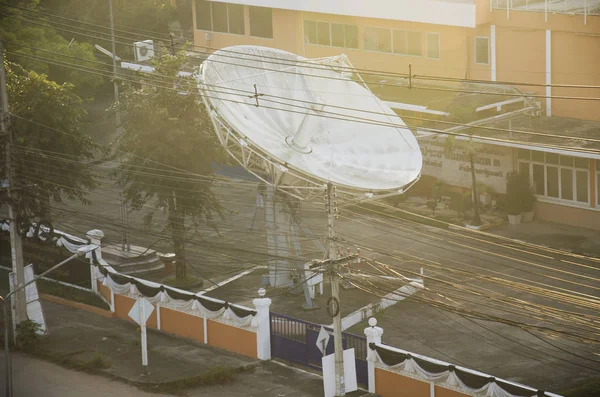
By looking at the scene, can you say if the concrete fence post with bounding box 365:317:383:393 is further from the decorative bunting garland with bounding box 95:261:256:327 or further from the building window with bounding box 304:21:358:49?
the building window with bounding box 304:21:358:49

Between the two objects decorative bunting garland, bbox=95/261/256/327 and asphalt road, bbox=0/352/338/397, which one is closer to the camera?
asphalt road, bbox=0/352/338/397

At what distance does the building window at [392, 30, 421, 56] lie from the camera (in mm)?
50188

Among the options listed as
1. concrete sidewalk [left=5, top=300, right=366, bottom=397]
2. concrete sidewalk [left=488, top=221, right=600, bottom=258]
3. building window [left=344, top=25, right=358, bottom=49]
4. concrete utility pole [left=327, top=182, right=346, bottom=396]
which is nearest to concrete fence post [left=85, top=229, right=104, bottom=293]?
concrete sidewalk [left=5, top=300, right=366, bottom=397]

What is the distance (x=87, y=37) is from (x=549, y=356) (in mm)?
51933

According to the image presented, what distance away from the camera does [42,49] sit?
58.6 meters

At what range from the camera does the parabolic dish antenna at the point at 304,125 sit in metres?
30.2

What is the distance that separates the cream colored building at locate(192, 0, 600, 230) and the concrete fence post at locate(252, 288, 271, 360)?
15.1 metres

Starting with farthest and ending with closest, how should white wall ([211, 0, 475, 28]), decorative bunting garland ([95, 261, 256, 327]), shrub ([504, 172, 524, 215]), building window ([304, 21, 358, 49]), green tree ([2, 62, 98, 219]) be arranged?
building window ([304, 21, 358, 49])
white wall ([211, 0, 475, 28])
shrub ([504, 172, 524, 215])
green tree ([2, 62, 98, 219])
decorative bunting garland ([95, 261, 256, 327])

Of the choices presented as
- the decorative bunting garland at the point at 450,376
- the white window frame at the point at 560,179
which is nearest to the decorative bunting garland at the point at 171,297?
the decorative bunting garland at the point at 450,376

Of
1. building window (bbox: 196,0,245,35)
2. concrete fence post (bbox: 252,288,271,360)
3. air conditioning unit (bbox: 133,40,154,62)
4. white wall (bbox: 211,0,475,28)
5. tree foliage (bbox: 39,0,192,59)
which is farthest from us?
tree foliage (bbox: 39,0,192,59)

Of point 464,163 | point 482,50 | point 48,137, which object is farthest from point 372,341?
point 482,50

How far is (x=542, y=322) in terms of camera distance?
31.4 metres

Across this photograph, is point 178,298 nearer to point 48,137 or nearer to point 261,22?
point 48,137

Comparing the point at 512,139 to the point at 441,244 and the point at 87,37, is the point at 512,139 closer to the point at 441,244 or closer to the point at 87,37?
the point at 441,244
